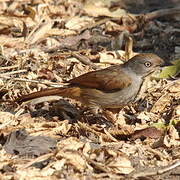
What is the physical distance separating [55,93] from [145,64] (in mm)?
1206

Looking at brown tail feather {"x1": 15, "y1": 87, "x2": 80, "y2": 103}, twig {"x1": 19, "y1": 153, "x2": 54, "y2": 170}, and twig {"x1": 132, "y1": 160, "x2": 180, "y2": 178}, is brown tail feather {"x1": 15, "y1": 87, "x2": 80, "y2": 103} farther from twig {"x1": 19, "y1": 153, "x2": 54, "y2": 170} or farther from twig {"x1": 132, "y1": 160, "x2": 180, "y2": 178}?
twig {"x1": 132, "y1": 160, "x2": 180, "y2": 178}

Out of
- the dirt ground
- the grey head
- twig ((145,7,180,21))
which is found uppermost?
the grey head

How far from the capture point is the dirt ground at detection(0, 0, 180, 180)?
5629 mm

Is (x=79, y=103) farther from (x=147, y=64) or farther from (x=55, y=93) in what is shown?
(x=147, y=64)

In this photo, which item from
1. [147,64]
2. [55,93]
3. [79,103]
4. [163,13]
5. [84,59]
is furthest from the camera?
[163,13]

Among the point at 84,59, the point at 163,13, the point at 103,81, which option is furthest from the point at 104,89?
the point at 163,13

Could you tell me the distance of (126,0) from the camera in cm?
1128

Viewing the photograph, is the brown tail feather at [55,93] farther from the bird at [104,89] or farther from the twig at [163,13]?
the twig at [163,13]

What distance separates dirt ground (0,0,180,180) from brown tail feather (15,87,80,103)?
0.68 ft

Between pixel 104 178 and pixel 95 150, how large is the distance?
1.60ft

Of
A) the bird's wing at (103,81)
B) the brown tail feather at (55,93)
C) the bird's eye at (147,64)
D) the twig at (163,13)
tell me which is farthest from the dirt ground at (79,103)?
the bird's eye at (147,64)

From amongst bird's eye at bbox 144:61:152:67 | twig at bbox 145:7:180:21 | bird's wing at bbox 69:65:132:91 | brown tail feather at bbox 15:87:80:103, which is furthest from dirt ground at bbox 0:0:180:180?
bird's eye at bbox 144:61:152:67

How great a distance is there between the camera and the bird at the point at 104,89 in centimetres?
705

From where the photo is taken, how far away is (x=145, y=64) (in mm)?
7320
